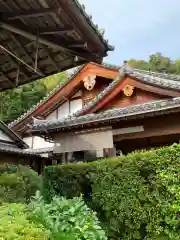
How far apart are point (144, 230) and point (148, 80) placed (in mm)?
6265

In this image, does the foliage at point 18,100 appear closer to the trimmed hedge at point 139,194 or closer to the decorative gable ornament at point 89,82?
the decorative gable ornament at point 89,82

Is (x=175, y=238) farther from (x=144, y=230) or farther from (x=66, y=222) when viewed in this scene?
Result: (x=66, y=222)

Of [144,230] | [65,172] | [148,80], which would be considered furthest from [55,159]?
[144,230]

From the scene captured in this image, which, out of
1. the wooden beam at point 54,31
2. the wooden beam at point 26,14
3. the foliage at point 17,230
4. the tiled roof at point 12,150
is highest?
the wooden beam at point 26,14

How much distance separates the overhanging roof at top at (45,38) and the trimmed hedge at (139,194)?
235cm

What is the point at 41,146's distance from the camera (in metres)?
22.0

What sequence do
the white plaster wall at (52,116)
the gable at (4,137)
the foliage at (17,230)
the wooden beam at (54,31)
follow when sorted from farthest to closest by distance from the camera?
the white plaster wall at (52,116), the gable at (4,137), the wooden beam at (54,31), the foliage at (17,230)

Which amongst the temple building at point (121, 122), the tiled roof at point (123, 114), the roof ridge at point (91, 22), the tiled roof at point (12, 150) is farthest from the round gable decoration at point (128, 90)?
the tiled roof at point (12, 150)

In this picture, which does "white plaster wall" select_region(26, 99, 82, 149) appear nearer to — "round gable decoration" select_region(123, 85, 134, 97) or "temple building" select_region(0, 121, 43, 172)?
"temple building" select_region(0, 121, 43, 172)

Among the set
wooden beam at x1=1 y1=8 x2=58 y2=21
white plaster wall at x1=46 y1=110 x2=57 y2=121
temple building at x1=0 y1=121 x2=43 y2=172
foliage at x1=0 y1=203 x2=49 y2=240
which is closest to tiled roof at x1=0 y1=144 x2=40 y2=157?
temple building at x1=0 y1=121 x2=43 y2=172

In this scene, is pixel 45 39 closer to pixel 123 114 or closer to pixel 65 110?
pixel 123 114

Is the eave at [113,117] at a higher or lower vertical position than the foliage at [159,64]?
lower

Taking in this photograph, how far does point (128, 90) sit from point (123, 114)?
233 cm

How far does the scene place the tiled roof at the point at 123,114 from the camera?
9.21 metres
